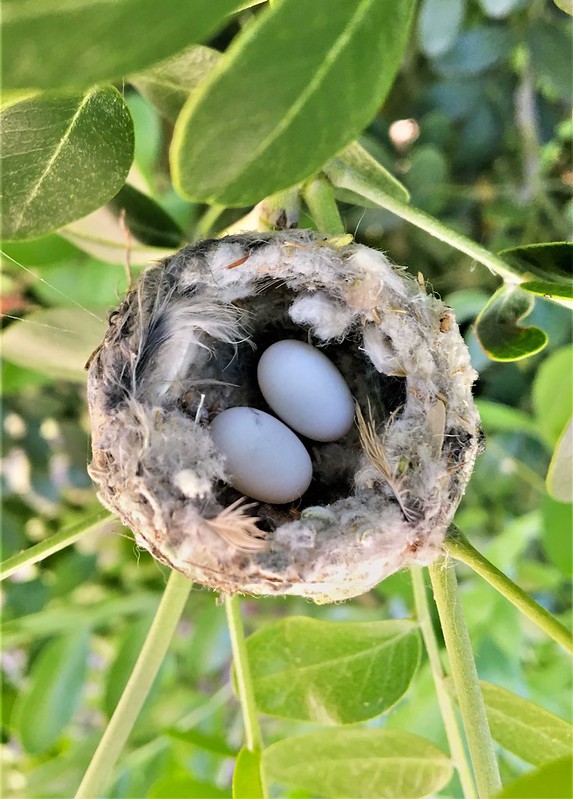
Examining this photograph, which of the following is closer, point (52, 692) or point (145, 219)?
point (145, 219)

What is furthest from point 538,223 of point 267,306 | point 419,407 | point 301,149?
point 301,149

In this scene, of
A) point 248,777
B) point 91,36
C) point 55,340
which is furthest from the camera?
point 55,340

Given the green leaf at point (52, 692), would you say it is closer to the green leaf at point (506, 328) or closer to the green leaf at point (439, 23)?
the green leaf at point (506, 328)

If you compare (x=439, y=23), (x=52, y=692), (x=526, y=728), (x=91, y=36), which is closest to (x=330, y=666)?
(x=526, y=728)

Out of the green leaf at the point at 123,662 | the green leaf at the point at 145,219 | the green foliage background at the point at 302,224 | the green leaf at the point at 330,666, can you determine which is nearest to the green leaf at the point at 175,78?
the green foliage background at the point at 302,224

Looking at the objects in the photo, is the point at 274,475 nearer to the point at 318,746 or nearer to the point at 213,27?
the point at 318,746

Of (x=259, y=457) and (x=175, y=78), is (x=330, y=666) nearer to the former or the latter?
(x=259, y=457)
